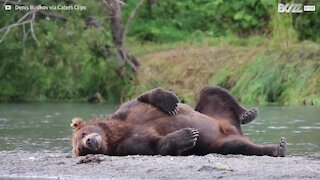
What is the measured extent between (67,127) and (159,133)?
14.8 ft

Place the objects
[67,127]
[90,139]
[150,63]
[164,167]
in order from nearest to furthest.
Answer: [164,167] → [90,139] → [67,127] → [150,63]

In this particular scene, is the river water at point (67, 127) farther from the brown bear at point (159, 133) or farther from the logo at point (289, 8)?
the logo at point (289, 8)

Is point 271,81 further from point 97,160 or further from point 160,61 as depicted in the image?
point 97,160

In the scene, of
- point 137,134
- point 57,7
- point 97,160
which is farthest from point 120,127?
point 57,7

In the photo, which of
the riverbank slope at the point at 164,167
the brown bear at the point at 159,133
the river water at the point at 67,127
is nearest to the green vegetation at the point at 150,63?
the river water at the point at 67,127

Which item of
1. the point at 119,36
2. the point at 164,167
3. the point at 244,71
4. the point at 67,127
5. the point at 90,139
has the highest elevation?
the point at 119,36

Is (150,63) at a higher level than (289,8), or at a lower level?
lower

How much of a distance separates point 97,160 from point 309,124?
17.6 ft

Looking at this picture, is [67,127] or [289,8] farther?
[289,8]

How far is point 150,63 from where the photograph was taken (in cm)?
2111

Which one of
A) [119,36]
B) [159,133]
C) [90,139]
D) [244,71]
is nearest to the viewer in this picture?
[90,139]

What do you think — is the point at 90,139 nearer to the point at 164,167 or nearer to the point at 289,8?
the point at 164,167

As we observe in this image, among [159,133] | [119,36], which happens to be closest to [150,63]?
[119,36]

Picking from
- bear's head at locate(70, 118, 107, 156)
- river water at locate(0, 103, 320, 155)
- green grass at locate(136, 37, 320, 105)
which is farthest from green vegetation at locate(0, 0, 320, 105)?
bear's head at locate(70, 118, 107, 156)
